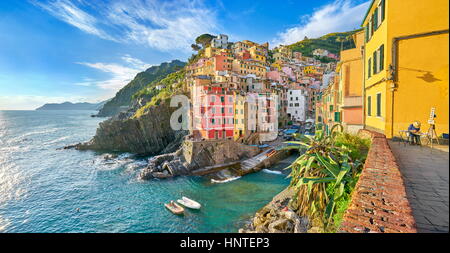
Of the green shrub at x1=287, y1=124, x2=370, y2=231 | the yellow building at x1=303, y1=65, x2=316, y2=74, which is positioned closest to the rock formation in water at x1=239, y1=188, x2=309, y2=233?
the green shrub at x1=287, y1=124, x2=370, y2=231

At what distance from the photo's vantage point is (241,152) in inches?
1158

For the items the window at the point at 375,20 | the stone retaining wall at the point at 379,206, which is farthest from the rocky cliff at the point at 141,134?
the stone retaining wall at the point at 379,206

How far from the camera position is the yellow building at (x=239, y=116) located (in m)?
31.2

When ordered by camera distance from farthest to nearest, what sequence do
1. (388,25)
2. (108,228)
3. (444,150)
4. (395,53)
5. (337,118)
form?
(337,118), (108,228), (388,25), (395,53), (444,150)

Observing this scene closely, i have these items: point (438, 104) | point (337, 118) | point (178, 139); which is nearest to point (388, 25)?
point (438, 104)

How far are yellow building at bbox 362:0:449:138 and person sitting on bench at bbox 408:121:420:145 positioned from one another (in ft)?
0.59

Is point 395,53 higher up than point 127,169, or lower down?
higher up

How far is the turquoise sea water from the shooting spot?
15.7m

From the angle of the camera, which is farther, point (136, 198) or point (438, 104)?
point (136, 198)

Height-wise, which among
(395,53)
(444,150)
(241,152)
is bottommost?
(241,152)

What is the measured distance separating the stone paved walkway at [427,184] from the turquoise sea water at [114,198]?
12184 millimetres

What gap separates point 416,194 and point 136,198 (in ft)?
71.5

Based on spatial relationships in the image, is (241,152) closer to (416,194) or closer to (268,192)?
(268,192)

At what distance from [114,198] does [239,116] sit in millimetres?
20103
